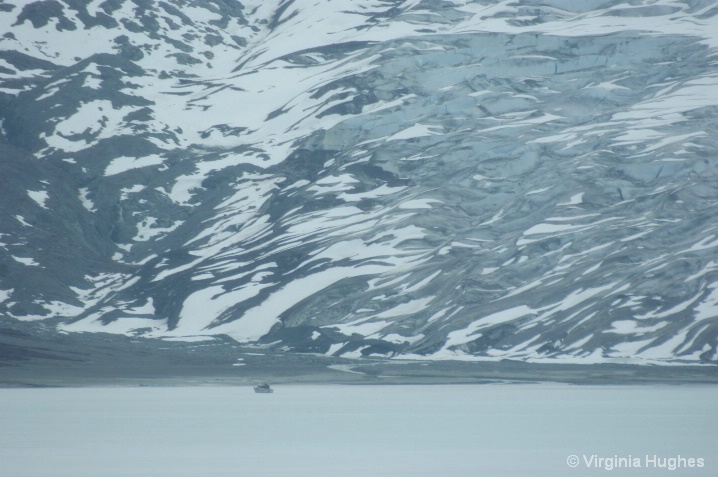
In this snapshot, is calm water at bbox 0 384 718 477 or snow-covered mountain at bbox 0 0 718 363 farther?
snow-covered mountain at bbox 0 0 718 363

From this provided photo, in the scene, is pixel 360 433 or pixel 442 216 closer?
pixel 360 433

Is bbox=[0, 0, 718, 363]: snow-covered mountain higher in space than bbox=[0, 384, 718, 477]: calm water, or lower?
higher

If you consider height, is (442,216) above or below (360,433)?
above

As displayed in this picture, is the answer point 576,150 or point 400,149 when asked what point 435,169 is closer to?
point 400,149

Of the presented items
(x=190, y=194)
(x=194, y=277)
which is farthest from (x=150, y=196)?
(x=194, y=277)
